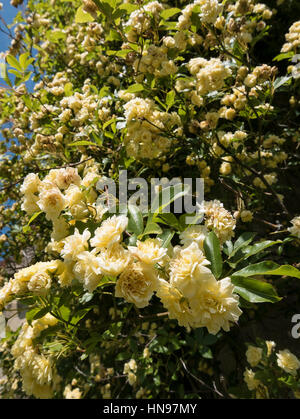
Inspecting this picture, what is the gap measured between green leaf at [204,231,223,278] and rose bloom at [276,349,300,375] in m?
0.82

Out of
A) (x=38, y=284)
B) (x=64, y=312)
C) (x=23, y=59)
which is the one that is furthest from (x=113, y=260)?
(x=23, y=59)

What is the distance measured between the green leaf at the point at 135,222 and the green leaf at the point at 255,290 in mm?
285

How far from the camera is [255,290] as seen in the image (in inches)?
24.9

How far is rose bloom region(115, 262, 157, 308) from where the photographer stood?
62 cm

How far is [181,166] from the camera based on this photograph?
1.99m

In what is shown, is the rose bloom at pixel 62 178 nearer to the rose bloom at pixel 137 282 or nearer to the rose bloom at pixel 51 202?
the rose bloom at pixel 51 202

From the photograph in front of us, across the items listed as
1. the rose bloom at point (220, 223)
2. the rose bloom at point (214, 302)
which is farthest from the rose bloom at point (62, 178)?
the rose bloom at point (214, 302)

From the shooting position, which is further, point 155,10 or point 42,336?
point 155,10

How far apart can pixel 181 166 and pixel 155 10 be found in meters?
1.01

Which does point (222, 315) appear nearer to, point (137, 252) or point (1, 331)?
point (137, 252)

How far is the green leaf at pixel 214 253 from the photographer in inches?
26.6

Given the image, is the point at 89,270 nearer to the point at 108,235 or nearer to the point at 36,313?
the point at 108,235

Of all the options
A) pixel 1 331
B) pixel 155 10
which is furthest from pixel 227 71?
pixel 1 331

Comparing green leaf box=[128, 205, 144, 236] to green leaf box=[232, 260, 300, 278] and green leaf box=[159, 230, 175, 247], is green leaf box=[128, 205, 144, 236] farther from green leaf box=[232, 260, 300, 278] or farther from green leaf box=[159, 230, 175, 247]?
green leaf box=[232, 260, 300, 278]
